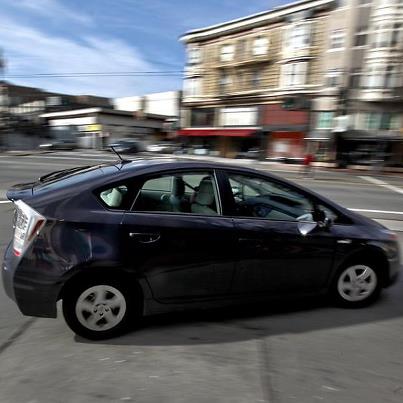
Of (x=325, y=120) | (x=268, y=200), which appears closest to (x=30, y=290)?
(x=268, y=200)

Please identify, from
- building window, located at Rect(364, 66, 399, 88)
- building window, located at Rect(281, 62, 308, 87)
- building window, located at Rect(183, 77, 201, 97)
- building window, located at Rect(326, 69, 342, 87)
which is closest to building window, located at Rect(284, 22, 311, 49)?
building window, located at Rect(281, 62, 308, 87)

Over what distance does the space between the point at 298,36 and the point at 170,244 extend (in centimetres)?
3497

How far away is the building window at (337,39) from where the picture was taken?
31136 millimetres

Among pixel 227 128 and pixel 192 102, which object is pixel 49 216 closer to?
pixel 227 128

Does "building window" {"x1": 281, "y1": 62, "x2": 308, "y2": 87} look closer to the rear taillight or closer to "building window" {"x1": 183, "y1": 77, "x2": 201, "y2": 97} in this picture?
"building window" {"x1": 183, "y1": 77, "x2": 201, "y2": 97}

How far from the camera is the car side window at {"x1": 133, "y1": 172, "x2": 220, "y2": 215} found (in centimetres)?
343

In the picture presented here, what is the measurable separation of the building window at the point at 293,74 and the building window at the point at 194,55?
34.8 feet

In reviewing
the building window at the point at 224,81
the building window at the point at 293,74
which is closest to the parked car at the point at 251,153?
the building window at the point at 293,74

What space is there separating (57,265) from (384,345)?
261 centimetres

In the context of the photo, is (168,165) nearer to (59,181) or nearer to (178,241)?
(178,241)

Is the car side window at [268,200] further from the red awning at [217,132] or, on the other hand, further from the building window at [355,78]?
the red awning at [217,132]

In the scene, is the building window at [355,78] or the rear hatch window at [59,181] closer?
the rear hatch window at [59,181]

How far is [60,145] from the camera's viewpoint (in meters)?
46.1

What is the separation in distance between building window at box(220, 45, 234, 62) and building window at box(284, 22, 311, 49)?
617 cm
